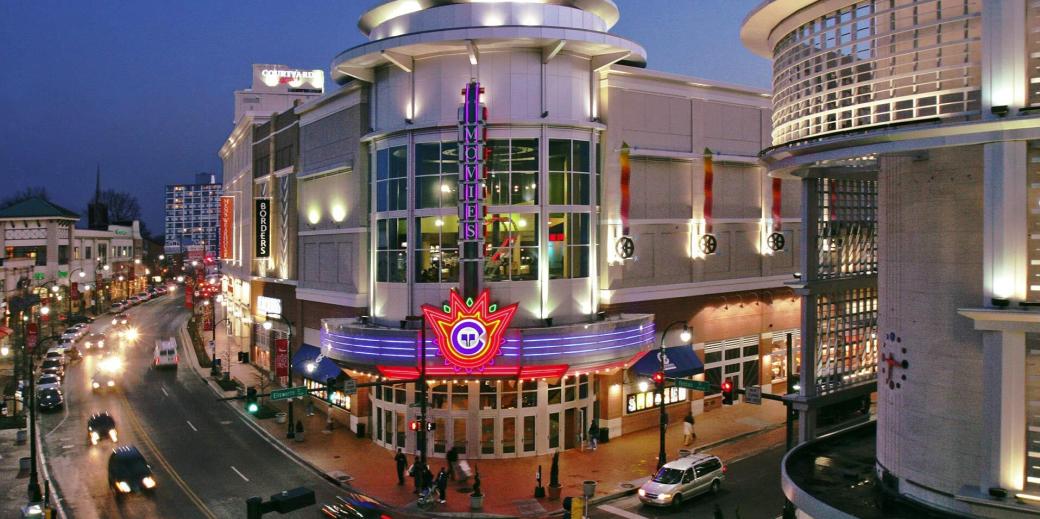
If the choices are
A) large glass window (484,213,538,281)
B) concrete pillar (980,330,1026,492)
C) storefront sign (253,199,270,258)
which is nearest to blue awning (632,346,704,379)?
large glass window (484,213,538,281)

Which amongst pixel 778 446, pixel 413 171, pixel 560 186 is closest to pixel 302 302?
pixel 413 171

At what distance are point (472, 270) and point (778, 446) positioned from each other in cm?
1732

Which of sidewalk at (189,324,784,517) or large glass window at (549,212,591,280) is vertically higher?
large glass window at (549,212,591,280)

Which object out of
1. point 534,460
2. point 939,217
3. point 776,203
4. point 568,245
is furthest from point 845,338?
point 776,203

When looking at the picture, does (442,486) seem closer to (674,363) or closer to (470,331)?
(470,331)

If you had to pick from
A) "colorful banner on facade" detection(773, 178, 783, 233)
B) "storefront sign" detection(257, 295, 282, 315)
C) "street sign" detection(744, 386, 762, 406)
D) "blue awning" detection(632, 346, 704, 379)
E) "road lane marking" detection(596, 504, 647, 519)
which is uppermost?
"colorful banner on facade" detection(773, 178, 783, 233)

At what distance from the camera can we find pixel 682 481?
28.1 metres

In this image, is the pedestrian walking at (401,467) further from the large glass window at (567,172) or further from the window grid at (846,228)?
the window grid at (846,228)

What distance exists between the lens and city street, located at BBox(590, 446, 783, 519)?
27578 millimetres

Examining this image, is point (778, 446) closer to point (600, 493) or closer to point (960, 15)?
point (600, 493)

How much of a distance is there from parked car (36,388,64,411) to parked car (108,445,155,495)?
772 inches

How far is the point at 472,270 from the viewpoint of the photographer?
34625 millimetres

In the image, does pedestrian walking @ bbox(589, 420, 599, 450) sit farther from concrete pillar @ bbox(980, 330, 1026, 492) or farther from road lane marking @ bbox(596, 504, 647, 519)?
concrete pillar @ bbox(980, 330, 1026, 492)

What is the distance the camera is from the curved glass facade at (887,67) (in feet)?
50.0
